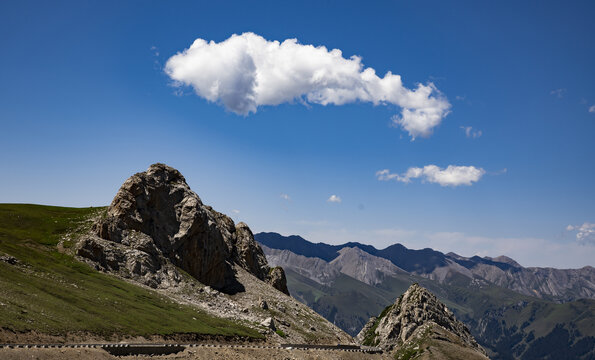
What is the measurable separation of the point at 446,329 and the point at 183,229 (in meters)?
104

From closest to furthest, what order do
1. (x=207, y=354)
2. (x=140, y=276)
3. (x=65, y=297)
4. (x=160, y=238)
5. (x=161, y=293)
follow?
(x=207, y=354)
(x=65, y=297)
(x=161, y=293)
(x=140, y=276)
(x=160, y=238)

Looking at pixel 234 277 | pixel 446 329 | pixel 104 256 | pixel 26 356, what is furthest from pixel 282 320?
pixel 26 356

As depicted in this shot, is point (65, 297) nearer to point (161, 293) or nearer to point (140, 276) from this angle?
point (161, 293)

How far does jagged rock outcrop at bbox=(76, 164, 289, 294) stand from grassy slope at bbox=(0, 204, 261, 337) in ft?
31.5

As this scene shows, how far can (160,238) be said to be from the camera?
14600 centimetres

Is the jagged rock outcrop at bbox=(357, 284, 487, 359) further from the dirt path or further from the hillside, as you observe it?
the dirt path

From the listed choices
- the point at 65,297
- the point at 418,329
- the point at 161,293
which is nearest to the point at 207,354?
the point at 65,297

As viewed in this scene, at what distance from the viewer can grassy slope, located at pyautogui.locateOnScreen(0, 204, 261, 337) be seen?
73.0 m

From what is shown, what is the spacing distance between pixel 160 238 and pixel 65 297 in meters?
59.4

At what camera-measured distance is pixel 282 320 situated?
13875 cm

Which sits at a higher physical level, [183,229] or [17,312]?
[183,229]

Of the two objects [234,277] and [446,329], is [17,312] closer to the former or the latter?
[234,277]

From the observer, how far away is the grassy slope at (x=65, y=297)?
240 ft

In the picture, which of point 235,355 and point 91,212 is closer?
point 235,355
